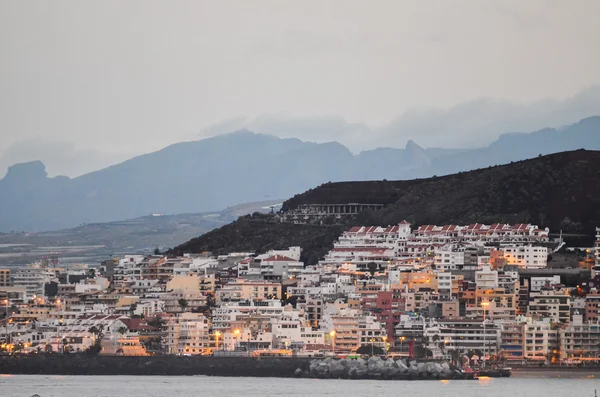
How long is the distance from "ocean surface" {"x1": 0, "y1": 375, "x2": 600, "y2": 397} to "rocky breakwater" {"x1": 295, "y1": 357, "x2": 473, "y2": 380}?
4.59 feet

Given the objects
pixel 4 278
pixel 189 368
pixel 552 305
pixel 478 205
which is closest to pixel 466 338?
pixel 552 305

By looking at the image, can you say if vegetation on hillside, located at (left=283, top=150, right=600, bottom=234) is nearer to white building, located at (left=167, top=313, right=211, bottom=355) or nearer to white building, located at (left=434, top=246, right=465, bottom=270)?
white building, located at (left=434, top=246, right=465, bottom=270)

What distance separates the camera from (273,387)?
8269 centimetres

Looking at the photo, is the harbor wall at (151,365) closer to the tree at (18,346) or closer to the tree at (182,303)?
the tree at (18,346)

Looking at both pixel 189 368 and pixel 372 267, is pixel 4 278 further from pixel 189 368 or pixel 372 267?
pixel 189 368

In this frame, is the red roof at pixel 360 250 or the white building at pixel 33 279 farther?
the white building at pixel 33 279

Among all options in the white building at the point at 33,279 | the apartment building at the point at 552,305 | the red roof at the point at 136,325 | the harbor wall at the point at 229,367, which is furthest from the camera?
the white building at the point at 33,279

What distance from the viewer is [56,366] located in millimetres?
96375

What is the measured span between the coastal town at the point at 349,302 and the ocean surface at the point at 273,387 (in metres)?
5.25

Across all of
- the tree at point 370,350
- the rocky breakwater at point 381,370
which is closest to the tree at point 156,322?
the tree at point 370,350

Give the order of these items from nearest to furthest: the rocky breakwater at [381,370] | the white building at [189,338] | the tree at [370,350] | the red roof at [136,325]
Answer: the rocky breakwater at [381,370], the tree at [370,350], the white building at [189,338], the red roof at [136,325]

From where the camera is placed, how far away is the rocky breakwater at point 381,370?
8956cm

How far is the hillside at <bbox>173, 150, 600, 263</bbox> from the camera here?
443 feet

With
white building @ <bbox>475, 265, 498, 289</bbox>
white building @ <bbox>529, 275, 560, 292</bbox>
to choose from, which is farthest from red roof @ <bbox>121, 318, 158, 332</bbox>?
white building @ <bbox>529, 275, 560, 292</bbox>
